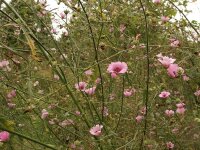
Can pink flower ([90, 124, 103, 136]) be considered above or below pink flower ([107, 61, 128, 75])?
below

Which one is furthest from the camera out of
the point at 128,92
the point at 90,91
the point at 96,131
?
the point at 128,92

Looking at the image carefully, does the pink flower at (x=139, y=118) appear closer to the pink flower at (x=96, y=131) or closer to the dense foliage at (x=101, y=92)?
the dense foliage at (x=101, y=92)

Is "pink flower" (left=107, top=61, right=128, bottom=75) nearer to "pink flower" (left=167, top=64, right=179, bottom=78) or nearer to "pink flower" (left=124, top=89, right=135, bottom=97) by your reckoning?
"pink flower" (left=167, top=64, right=179, bottom=78)

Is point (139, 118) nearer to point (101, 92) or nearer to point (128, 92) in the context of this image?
point (128, 92)

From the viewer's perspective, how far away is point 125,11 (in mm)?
2855

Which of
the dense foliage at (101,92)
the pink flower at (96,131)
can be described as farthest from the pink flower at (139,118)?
the pink flower at (96,131)

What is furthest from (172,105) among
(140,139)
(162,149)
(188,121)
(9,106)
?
(9,106)

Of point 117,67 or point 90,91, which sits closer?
point 117,67

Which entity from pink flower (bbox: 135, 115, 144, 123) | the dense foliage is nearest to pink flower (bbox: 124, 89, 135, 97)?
the dense foliage

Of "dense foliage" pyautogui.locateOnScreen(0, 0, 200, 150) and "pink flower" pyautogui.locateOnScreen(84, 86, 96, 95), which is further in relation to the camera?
"pink flower" pyautogui.locateOnScreen(84, 86, 96, 95)

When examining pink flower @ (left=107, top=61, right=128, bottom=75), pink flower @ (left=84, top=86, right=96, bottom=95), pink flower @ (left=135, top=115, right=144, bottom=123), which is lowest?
pink flower @ (left=135, top=115, right=144, bottom=123)

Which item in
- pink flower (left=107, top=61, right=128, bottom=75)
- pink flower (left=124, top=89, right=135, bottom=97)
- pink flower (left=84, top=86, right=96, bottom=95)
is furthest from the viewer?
pink flower (left=124, top=89, right=135, bottom=97)

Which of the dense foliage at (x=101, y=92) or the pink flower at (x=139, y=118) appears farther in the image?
the pink flower at (x=139, y=118)

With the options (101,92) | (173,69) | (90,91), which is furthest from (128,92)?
(173,69)
